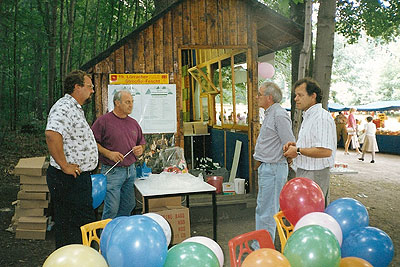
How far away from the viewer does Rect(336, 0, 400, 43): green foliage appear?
10547mm

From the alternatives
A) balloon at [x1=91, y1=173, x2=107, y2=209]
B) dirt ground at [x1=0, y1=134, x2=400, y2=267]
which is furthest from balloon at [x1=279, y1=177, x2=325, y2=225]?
balloon at [x1=91, y1=173, x2=107, y2=209]

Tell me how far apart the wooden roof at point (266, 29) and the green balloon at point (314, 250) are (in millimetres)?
4443

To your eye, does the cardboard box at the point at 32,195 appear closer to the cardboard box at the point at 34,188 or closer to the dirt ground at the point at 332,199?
the cardboard box at the point at 34,188

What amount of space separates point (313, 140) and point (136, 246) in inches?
82.4

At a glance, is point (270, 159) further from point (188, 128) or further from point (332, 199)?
point (188, 128)

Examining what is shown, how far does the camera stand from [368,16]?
10828 millimetres

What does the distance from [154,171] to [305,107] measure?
12.2 feet

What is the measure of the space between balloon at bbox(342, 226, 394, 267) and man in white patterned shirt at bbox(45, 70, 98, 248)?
93.4 inches

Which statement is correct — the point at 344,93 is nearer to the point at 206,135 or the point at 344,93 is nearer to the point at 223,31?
the point at 206,135

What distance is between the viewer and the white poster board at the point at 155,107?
19.9ft

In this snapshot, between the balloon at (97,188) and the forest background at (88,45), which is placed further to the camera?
the forest background at (88,45)

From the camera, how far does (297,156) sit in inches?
148

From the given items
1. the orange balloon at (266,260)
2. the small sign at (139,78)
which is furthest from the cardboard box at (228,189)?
the orange balloon at (266,260)

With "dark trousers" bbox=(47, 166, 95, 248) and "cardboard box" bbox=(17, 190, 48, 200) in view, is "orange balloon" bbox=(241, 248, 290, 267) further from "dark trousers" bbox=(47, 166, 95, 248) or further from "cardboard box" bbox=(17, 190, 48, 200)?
"cardboard box" bbox=(17, 190, 48, 200)
